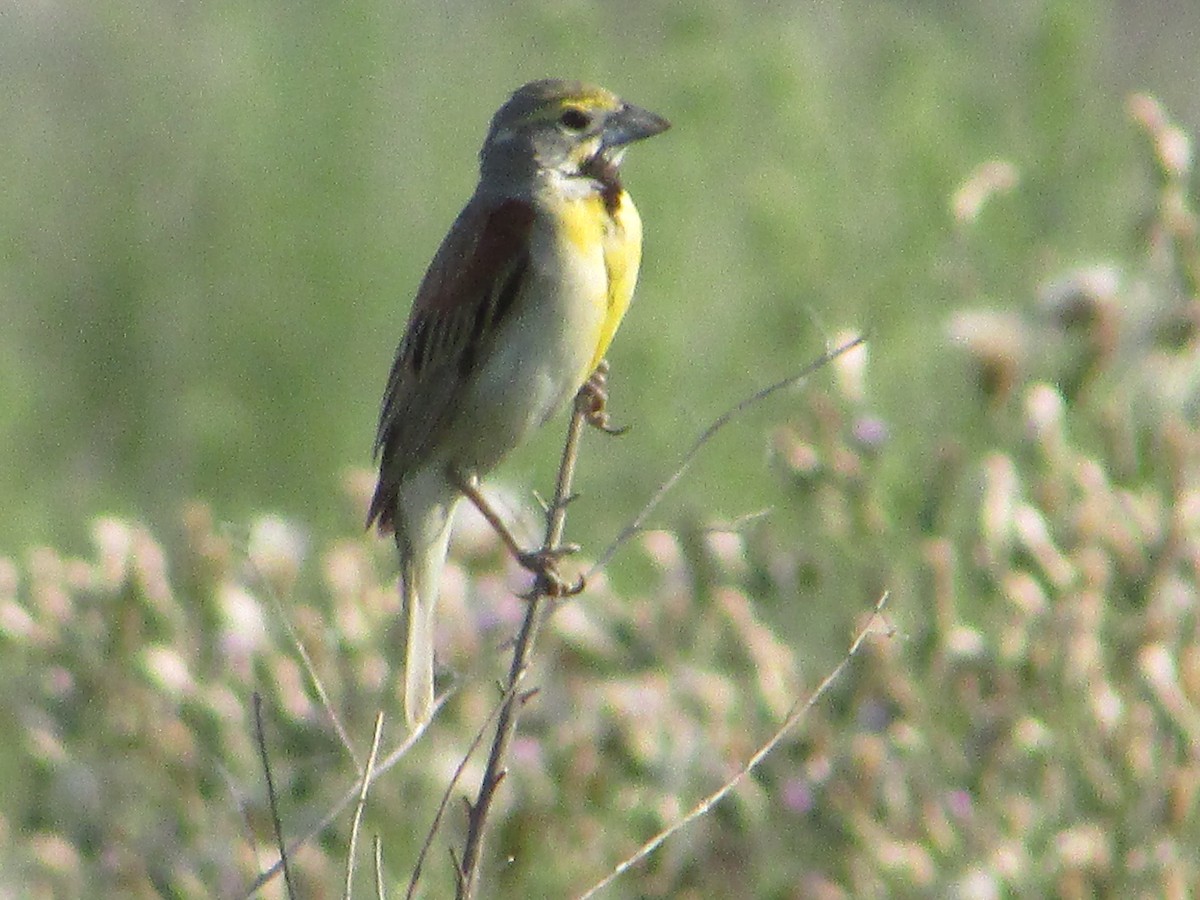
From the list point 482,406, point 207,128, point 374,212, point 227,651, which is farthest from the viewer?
point 207,128

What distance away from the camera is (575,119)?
305 cm

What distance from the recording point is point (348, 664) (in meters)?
3.69

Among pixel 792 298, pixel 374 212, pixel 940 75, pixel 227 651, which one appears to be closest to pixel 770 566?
pixel 227 651

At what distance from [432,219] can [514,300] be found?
11.0ft

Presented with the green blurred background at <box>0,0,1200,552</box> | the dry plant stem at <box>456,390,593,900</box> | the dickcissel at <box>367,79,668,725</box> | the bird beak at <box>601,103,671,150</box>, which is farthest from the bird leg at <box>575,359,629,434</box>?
the green blurred background at <box>0,0,1200,552</box>

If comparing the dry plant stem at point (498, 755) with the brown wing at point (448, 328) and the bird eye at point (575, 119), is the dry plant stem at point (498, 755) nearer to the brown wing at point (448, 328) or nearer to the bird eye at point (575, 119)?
the brown wing at point (448, 328)

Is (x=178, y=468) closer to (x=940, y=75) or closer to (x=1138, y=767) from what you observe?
(x=940, y=75)

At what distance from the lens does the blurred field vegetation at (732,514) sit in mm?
3447

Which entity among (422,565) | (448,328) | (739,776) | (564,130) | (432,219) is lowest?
(739,776)

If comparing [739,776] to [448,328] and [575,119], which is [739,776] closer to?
[448,328]

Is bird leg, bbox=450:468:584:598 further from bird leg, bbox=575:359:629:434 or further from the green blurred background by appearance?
the green blurred background

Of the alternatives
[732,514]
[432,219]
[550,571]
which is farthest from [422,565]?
[432,219]

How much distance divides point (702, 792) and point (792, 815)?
19 centimetres

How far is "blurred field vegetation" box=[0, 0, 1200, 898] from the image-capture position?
3.45 m
